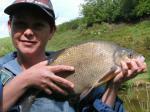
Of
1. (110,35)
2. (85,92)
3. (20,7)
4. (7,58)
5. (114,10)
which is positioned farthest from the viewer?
(114,10)

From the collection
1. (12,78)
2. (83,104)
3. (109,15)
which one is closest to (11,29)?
(12,78)

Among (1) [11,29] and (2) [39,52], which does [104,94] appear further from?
(1) [11,29]

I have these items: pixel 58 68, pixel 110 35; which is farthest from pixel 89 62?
pixel 110 35

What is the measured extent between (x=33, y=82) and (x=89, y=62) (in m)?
0.37

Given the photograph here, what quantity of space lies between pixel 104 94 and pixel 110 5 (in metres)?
36.9

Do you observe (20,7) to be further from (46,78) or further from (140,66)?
(140,66)

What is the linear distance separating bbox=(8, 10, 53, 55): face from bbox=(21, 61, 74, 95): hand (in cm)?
22

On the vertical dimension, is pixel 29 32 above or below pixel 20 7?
below

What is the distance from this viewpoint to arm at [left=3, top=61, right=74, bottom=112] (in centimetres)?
297

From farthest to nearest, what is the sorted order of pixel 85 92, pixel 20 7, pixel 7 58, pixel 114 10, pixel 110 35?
pixel 114 10 < pixel 110 35 < pixel 7 58 < pixel 20 7 < pixel 85 92

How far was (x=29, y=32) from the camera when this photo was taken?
317 centimetres

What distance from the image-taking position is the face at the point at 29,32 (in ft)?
10.5

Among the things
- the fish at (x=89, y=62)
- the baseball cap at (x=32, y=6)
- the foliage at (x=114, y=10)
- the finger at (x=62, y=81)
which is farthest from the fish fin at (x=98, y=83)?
the foliage at (x=114, y=10)

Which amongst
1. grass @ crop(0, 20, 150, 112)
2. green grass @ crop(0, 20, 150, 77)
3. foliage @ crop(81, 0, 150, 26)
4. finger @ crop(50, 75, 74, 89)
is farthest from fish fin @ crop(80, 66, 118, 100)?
foliage @ crop(81, 0, 150, 26)
